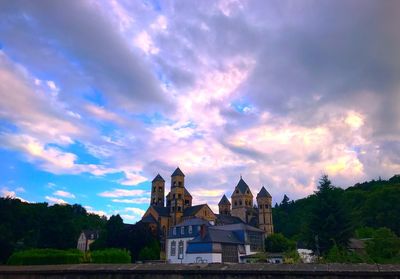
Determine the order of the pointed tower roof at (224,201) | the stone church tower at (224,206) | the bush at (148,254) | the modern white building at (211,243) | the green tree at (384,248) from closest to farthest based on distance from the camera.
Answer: the green tree at (384,248)
the modern white building at (211,243)
the bush at (148,254)
the stone church tower at (224,206)
the pointed tower roof at (224,201)

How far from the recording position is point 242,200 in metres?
106

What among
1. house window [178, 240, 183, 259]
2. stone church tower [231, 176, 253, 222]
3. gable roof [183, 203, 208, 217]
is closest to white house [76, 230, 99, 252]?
Answer: gable roof [183, 203, 208, 217]

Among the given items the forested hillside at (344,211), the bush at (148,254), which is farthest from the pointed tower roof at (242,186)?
the bush at (148,254)

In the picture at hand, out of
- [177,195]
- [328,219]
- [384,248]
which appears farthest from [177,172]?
[384,248]

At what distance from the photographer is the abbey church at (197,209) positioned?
298 feet

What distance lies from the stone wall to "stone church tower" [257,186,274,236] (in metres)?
96.1

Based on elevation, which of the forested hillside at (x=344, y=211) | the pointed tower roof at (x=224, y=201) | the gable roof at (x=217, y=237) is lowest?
the gable roof at (x=217, y=237)

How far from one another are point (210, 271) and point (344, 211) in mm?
35054

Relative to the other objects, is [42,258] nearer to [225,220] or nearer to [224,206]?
[225,220]

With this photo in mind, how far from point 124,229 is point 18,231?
2394 cm

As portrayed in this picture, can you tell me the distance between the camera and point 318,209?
39344 mm

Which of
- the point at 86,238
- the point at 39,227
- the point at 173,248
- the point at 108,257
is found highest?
the point at 39,227

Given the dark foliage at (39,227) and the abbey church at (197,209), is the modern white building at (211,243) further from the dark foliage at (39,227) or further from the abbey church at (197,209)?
the dark foliage at (39,227)

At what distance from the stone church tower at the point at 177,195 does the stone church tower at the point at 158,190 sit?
8182 millimetres
